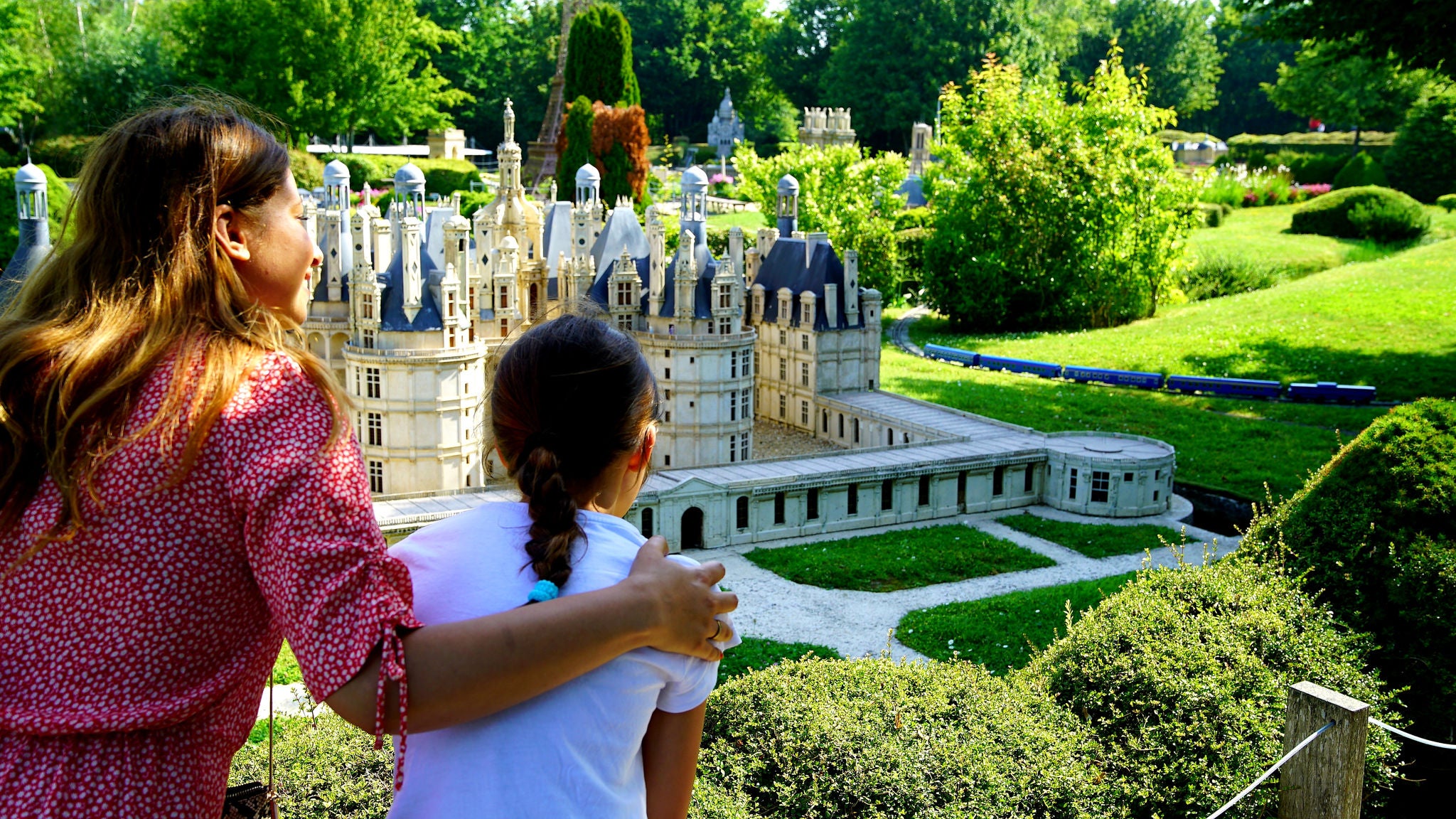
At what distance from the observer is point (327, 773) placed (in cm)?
1066

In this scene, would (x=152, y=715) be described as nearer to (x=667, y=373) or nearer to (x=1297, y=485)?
(x=667, y=373)

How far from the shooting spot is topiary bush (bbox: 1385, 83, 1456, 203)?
246ft

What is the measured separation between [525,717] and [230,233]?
6.05ft

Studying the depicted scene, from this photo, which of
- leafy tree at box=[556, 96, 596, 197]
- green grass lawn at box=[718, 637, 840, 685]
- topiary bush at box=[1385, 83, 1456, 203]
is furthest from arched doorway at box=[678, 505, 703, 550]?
topiary bush at box=[1385, 83, 1456, 203]

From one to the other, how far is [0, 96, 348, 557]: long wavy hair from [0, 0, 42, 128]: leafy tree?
70.8 m

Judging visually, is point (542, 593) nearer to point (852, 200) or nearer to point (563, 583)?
point (563, 583)

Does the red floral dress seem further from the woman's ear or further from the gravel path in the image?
the gravel path

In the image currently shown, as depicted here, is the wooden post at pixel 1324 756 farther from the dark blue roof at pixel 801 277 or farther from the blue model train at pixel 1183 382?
the blue model train at pixel 1183 382

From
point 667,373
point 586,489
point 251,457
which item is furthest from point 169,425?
point 667,373

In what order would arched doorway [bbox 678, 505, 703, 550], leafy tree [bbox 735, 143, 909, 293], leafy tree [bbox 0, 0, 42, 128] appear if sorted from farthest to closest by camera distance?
leafy tree [bbox 0, 0, 42, 128] → leafy tree [bbox 735, 143, 909, 293] → arched doorway [bbox 678, 505, 703, 550]

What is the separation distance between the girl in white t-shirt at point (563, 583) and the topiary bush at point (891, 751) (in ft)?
21.7

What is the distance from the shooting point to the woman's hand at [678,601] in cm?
405

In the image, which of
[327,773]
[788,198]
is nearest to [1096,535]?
[788,198]

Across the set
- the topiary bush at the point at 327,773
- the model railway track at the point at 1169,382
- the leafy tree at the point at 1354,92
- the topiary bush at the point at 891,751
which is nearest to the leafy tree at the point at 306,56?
the model railway track at the point at 1169,382
